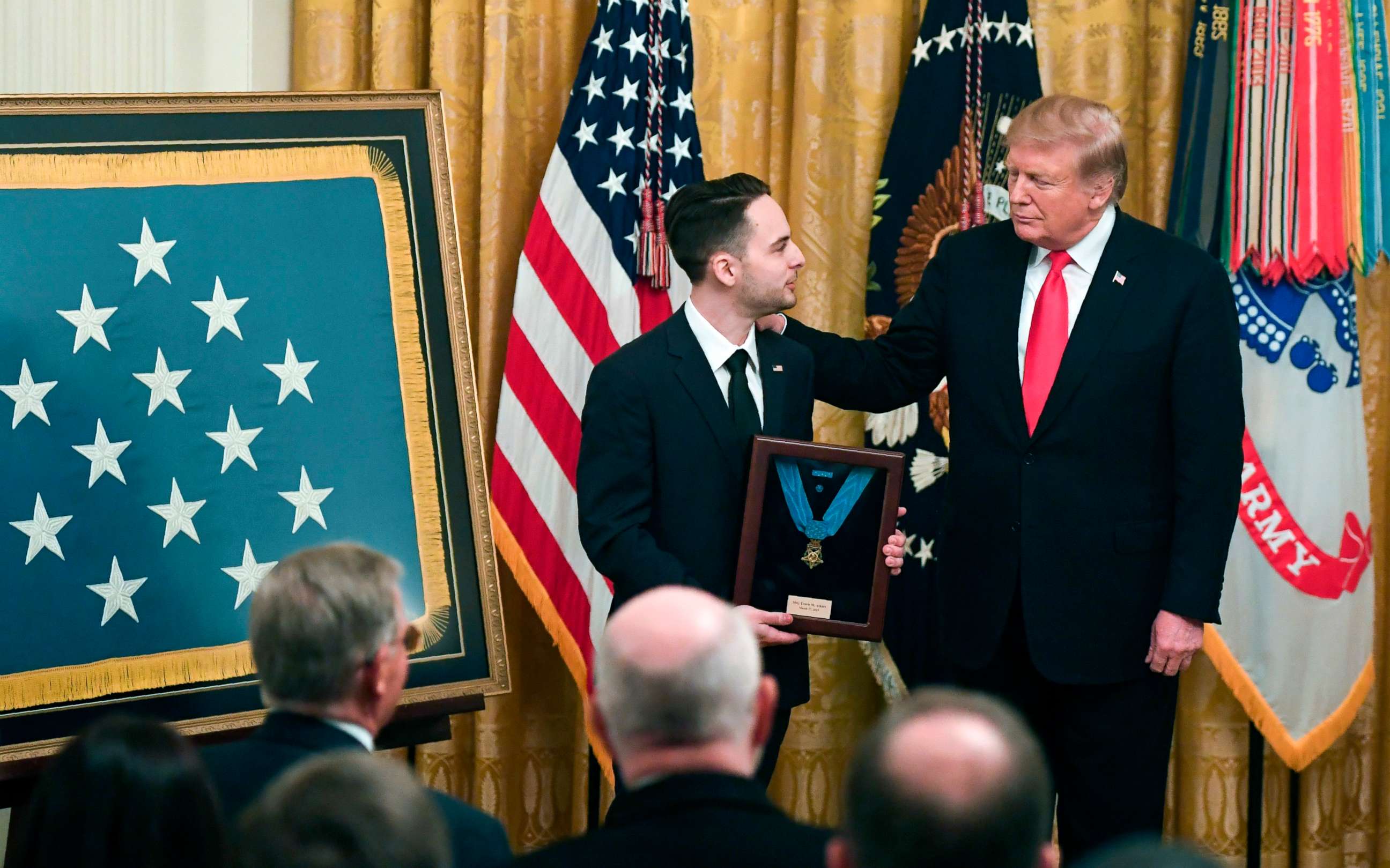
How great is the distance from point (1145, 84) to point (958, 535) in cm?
176

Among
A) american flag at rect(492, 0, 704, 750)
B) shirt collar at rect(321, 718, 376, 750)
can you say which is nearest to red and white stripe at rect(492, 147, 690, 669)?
american flag at rect(492, 0, 704, 750)

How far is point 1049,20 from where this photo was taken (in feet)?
13.7

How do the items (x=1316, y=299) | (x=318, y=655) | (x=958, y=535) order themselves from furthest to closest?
(x=1316, y=299)
(x=958, y=535)
(x=318, y=655)

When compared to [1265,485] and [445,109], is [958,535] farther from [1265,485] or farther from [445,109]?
[445,109]

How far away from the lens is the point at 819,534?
2.99 m

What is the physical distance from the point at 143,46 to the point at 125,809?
302 centimetres

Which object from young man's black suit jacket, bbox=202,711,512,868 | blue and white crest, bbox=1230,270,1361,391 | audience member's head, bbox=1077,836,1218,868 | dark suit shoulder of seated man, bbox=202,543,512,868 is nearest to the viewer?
audience member's head, bbox=1077,836,1218,868

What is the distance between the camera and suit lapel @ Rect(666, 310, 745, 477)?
2.98 metres

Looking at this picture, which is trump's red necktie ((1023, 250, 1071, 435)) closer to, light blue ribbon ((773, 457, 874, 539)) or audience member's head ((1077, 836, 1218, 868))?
light blue ribbon ((773, 457, 874, 539))

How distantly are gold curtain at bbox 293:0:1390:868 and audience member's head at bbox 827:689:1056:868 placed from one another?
293 cm

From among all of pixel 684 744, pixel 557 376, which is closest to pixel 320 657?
pixel 684 744

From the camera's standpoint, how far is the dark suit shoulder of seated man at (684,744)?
1.48 metres

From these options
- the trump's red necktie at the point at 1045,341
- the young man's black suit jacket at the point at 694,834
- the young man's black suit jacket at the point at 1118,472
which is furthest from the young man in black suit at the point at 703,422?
the young man's black suit jacket at the point at 694,834

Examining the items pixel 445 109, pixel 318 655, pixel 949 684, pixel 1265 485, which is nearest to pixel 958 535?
pixel 949 684
